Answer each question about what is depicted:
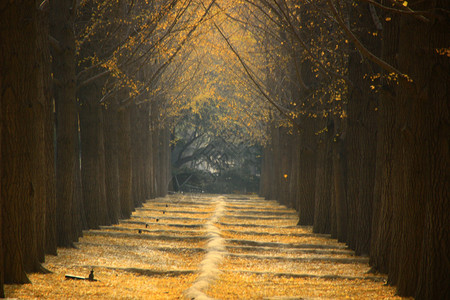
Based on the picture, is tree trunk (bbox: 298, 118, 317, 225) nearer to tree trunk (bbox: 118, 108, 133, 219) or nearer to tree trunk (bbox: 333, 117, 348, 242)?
tree trunk (bbox: 333, 117, 348, 242)

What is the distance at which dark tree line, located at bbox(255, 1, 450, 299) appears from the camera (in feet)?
26.1

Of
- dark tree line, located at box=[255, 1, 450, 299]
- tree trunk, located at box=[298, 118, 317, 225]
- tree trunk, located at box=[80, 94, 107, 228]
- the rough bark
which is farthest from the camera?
tree trunk, located at box=[298, 118, 317, 225]

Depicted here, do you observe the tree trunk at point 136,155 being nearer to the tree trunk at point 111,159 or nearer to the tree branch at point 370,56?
the tree trunk at point 111,159

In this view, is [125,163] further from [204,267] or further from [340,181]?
[204,267]

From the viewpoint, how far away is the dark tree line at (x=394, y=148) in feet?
26.1

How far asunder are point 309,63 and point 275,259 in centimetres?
841

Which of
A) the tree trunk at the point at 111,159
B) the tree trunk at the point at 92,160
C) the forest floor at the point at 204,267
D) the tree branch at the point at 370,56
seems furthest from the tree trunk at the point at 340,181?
the tree trunk at the point at 111,159

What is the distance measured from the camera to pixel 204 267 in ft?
37.2

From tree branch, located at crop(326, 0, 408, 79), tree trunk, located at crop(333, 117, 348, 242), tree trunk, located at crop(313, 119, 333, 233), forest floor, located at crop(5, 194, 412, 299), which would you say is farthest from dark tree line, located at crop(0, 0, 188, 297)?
tree trunk, located at crop(313, 119, 333, 233)

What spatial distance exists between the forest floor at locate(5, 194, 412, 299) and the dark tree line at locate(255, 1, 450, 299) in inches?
28.0

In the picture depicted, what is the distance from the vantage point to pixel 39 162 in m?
10.0

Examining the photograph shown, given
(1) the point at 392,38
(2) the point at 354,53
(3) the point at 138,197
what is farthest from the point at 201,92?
(1) the point at 392,38

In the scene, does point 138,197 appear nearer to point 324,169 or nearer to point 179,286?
point 324,169

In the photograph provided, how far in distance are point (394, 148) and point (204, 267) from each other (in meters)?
4.16
